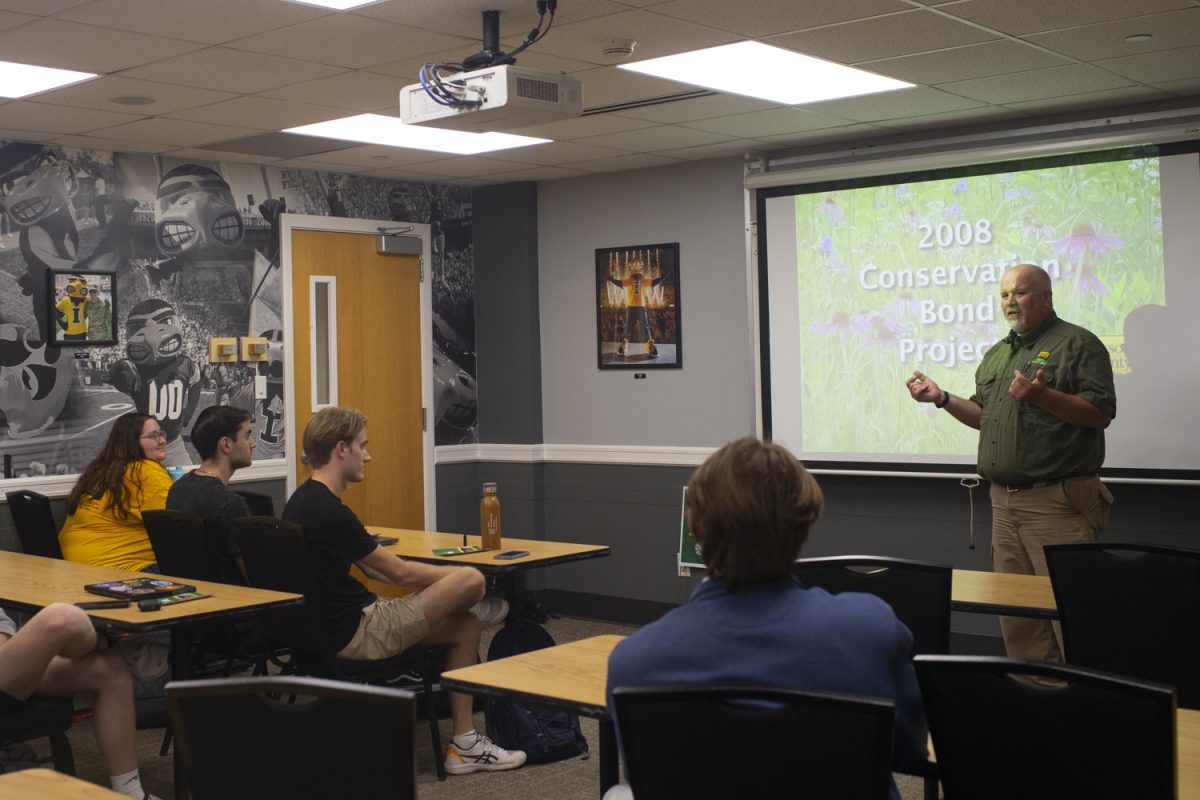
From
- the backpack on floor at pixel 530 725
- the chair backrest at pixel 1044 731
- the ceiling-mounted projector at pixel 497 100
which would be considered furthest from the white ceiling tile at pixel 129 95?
the chair backrest at pixel 1044 731

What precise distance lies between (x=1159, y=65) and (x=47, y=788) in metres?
4.71

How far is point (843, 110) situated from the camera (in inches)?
Result: 228

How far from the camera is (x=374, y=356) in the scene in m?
7.57

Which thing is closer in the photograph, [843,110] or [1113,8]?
[1113,8]

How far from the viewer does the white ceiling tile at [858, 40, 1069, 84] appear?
15.5 ft

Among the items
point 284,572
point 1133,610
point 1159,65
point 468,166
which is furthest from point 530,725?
point 1159,65

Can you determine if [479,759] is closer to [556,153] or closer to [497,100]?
[497,100]

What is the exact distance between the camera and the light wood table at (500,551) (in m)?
4.68

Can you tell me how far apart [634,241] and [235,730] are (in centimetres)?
577

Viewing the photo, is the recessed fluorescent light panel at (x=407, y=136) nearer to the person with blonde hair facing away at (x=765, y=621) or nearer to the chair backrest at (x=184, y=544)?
the chair backrest at (x=184, y=544)

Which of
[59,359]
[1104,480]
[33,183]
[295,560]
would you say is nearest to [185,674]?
[295,560]

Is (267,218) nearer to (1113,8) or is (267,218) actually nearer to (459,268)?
(459,268)

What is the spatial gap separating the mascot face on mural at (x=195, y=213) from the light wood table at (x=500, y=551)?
85.3 inches

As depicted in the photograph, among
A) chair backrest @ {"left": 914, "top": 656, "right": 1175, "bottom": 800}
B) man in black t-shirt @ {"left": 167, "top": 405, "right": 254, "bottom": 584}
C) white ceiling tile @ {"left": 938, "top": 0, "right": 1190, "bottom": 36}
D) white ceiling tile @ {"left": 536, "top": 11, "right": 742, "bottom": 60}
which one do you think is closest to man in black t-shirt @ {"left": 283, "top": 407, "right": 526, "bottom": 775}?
man in black t-shirt @ {"left": 167, "top": 405, "right": 254, "bottom": 584}
